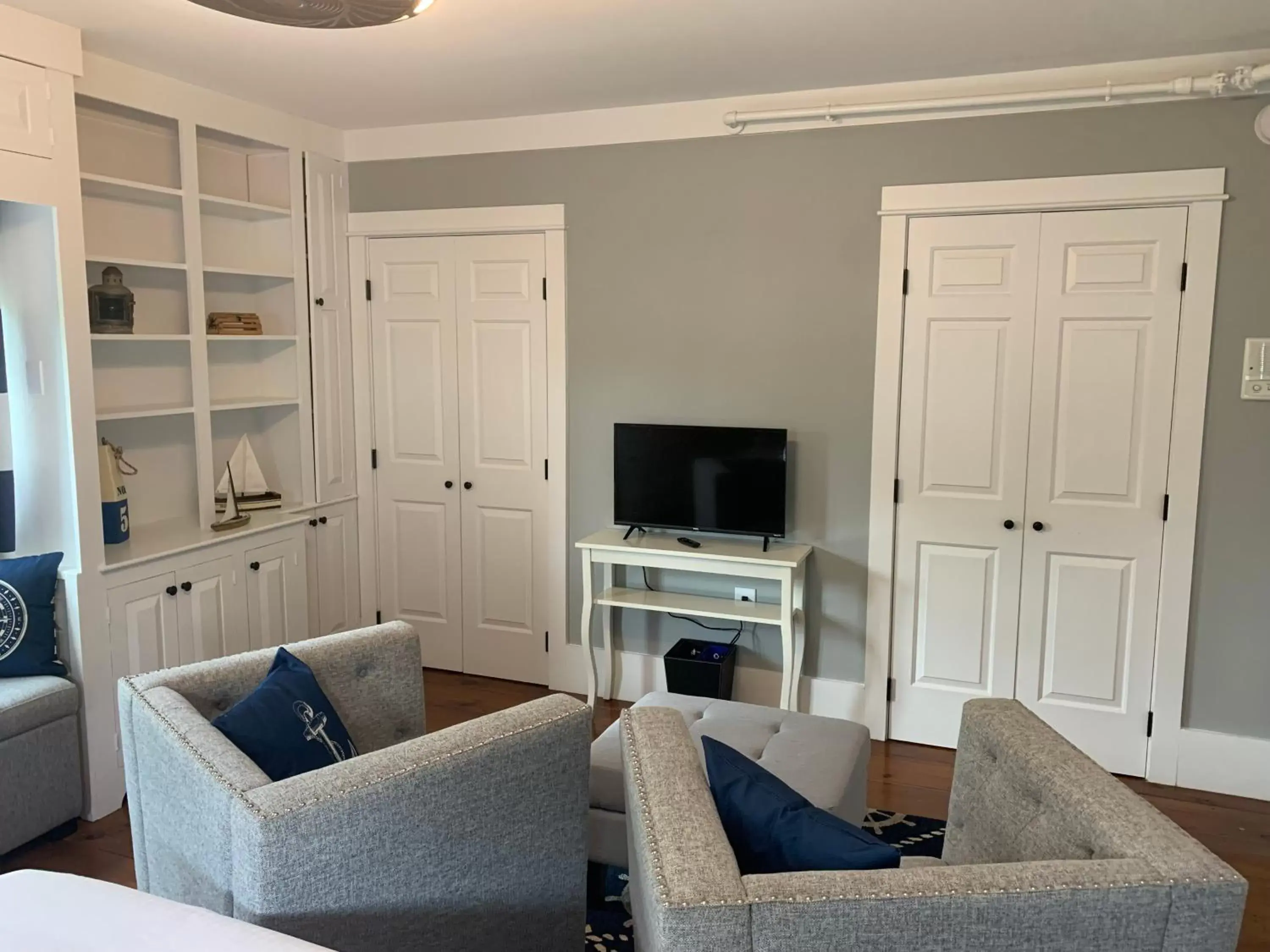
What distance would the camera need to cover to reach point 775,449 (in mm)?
3656

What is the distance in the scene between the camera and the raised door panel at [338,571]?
14.0 feet

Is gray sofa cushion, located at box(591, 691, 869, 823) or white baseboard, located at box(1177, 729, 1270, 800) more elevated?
gray sofa cushion, located at box(591, 691, 869, 823)

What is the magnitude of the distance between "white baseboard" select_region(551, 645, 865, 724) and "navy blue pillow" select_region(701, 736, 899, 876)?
2000 mm

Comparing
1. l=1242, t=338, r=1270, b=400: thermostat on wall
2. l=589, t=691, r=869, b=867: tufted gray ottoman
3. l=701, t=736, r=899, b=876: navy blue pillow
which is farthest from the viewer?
l=1242, t=338, r=1270, b=400: thermostat on wall

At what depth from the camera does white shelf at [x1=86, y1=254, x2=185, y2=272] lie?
320 centimetres

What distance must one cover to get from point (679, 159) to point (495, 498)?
1.65 meters

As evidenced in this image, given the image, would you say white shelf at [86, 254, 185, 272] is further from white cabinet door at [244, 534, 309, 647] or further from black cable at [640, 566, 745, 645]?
black cable at [640, 566, 745, 645]

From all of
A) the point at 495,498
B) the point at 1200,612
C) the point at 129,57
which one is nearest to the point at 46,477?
the point at 129,57

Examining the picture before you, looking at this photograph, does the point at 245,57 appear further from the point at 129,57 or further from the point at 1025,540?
the point at 1025,540

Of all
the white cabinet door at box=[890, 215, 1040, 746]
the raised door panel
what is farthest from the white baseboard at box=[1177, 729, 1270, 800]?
the raised door panel

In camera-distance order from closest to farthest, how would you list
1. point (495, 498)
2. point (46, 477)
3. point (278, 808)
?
point (278, 808) → point (46, 477) → point (495, 498)

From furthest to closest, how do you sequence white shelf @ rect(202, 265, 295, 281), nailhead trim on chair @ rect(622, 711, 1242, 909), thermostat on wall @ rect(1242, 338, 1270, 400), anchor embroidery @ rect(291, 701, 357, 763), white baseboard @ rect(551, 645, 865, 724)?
white baseboard @ rect(551, 645, 865, 724), white shelf @ rect(202, 265, 295, 281), thermostat on wall @ rect(1242, 338, 1270, 400), anchor embroidery @ rect(291, 701, 357, 763), nailhead trim on chair @ rect(622, 711, 1242, 909)

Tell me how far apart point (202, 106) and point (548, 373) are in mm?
1644

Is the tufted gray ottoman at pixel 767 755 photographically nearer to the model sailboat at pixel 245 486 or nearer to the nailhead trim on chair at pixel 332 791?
the nailhead trim on chair at pixel 332 791
